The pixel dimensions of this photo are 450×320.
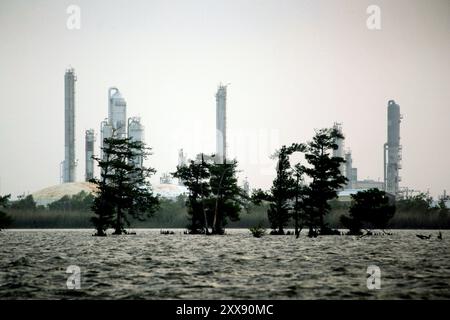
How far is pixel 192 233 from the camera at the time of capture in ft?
301

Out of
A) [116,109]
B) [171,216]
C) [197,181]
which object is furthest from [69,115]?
[197,181]

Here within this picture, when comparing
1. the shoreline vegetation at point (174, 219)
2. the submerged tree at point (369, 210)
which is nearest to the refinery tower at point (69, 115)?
the shoreline vegetation at point (174, 219)

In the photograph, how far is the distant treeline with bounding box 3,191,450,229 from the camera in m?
115

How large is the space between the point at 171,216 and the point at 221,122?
1116 inches

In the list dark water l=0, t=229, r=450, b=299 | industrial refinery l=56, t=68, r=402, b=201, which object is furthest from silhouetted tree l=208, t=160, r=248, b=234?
industrial refinery l=56, t=68, r=402, b=201

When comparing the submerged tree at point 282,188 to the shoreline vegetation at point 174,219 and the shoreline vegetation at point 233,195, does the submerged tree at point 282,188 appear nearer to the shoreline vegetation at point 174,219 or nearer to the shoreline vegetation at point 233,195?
the shoreline vegetation at point 233,195

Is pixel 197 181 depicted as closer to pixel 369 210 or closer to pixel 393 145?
pixel 369 210

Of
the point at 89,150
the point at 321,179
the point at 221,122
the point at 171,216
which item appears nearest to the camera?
the point at 321,179

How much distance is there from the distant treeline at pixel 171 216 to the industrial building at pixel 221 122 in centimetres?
1484

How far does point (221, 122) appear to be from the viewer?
152000 mm

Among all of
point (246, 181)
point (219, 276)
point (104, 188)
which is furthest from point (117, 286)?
point (246, 181)

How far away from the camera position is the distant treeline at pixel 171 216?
114938 mm

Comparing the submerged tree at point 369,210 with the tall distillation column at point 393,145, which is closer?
the submerged tree at point 369,210
